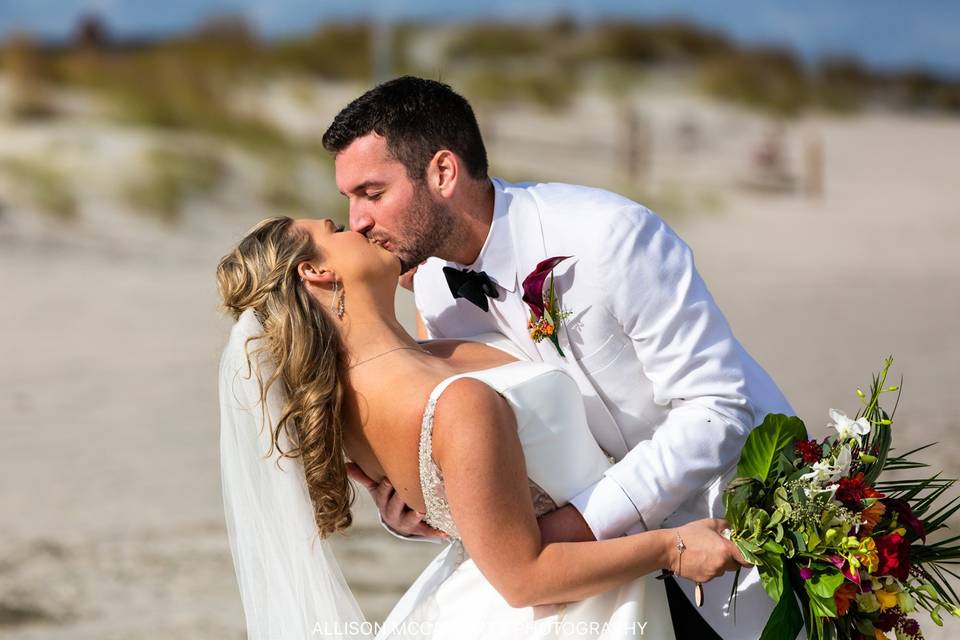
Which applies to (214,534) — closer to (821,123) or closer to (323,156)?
(323,156)

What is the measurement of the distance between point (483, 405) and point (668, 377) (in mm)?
570

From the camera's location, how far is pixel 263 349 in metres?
3.09

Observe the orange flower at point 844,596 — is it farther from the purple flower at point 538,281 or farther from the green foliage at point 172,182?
the green foliage at point 172,182

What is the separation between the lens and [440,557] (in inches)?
135

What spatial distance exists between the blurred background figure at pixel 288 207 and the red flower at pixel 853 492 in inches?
66.2

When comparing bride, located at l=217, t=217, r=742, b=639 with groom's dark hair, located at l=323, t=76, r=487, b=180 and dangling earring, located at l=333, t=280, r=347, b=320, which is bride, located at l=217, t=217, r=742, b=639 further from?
groom's dark hair, located at l=323, t=76, r=487, b=180

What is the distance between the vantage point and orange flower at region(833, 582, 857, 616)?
294 cm

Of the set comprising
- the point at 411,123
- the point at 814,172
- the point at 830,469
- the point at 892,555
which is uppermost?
the point at 411,123

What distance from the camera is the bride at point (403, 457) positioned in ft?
9.27

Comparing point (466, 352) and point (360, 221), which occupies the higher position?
point (360, 221)

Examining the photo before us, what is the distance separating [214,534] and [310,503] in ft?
18.5

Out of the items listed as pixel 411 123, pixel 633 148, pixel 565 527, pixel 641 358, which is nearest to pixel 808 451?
pixel 641 358

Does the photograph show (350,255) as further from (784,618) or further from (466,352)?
(784,618)

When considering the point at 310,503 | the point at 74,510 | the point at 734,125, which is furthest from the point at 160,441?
the point at 734,125
